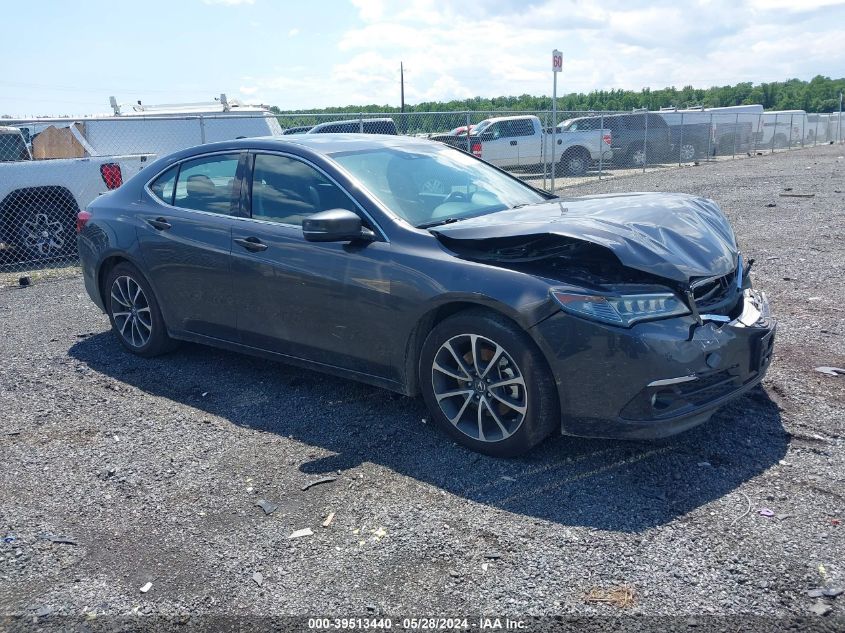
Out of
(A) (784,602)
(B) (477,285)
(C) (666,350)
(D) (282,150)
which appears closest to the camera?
(A) (784,602)

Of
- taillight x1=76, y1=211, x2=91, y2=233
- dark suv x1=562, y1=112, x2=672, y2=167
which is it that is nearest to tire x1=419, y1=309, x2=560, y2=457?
taillight x1=76, y1=211, x2=91, y2=233

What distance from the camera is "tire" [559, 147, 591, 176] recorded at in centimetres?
2328

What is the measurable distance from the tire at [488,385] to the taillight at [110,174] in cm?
787

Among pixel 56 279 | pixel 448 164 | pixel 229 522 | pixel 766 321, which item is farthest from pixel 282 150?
pixel 56 279

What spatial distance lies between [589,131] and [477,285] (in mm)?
20724

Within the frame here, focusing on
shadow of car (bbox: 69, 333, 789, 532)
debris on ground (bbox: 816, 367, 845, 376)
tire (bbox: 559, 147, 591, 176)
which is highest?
tire (bbox: 559, 147, 591, 176)

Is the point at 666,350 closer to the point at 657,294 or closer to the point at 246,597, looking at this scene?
the point at 657,294

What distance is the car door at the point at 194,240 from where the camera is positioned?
5137 mm

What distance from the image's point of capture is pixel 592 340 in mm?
3598

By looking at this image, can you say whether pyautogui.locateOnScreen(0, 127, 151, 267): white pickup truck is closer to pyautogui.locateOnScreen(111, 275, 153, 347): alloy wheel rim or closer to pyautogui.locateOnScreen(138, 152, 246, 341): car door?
pyautogui.locateOnScreen(111, 275, 153, 347): alloy wheel rim

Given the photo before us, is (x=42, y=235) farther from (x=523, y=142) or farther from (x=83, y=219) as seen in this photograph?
(x=523, y=142)

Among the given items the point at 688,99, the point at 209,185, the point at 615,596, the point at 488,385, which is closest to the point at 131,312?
the point at 209,185

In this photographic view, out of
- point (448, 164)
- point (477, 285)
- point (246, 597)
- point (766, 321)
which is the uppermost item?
point (448, 164)

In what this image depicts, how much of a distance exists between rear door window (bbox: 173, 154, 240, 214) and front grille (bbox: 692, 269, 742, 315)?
2.98m
